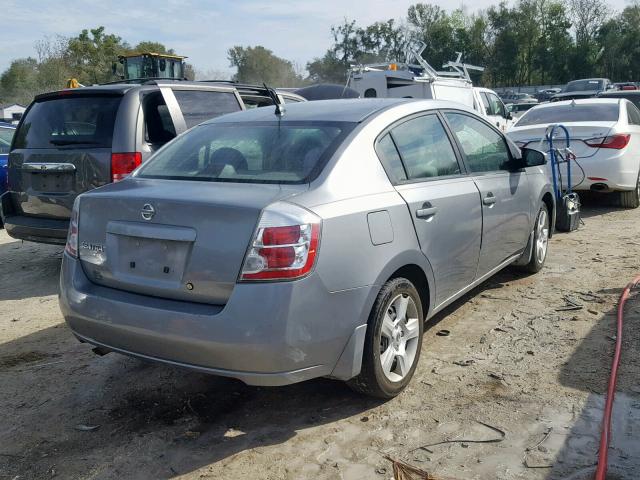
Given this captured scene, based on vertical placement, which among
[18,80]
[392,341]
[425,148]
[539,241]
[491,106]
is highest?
[18,80]

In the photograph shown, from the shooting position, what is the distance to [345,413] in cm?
337

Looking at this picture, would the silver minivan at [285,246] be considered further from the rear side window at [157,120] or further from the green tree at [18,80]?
the green tree at [18,80]

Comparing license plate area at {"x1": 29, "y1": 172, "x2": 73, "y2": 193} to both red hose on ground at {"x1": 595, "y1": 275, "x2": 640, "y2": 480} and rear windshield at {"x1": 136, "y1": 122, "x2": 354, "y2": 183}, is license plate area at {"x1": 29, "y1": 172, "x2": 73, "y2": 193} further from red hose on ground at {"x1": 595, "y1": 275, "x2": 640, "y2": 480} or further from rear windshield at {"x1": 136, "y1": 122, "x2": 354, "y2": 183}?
red hose on ground at {"x1": 595, "y1": 275, "x2": 640, "y2": 480}

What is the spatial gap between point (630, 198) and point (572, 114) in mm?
1482

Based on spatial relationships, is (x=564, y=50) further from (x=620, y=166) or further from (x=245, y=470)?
(x=245, y=470)

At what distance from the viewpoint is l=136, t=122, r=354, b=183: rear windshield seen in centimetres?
336

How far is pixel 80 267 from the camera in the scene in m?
3.39

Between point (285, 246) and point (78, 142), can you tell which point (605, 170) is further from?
point (285, 246)

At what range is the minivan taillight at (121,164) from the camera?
549 cm

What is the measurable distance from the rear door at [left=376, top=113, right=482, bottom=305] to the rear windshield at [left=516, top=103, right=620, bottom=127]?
217 inches

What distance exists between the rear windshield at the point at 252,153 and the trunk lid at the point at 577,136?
5.41m

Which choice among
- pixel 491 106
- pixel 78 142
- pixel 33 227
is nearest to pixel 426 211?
pixel 78 142

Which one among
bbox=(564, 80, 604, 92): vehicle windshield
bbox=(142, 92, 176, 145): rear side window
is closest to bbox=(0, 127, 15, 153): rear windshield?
bbox=(142, 92, 176, 145): rear side window

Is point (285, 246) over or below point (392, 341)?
over
